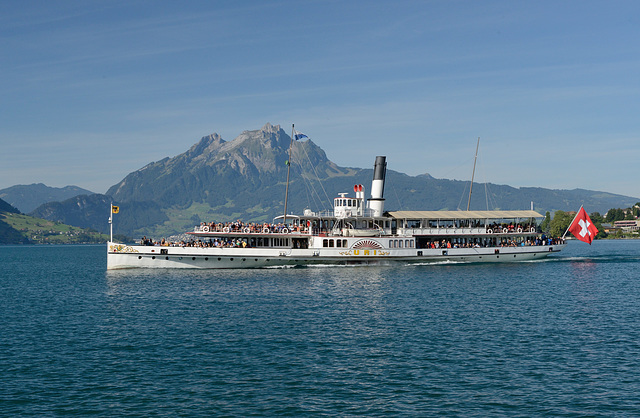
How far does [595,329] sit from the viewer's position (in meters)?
41.6

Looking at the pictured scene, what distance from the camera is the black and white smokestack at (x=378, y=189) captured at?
90875mm

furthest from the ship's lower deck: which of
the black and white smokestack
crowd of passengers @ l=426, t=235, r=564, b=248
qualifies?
the black and white smokestack

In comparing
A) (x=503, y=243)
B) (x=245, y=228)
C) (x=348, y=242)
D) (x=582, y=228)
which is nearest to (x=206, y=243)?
(x=245, y=228)

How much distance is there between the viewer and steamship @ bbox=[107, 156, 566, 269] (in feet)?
268

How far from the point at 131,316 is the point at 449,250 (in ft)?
182

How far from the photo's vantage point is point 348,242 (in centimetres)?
8500

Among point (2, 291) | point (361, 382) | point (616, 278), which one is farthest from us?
point (616, 278)

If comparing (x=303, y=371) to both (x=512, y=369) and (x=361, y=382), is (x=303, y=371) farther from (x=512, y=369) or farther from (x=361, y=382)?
(x=512, y=369)

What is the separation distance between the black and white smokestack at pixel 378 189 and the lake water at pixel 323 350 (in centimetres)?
2600

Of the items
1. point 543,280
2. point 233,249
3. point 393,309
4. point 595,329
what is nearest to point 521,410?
point 595,329

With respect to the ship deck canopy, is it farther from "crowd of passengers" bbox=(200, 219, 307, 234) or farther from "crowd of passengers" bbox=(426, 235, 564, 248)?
"crowd of passengers" bbox=(200, 219, 307, 234)

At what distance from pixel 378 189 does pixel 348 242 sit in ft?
37.9

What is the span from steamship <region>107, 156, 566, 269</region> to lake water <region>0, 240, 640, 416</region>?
1554 centimetres

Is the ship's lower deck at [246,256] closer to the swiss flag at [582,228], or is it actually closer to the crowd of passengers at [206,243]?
the crowd of passengers at [206,243]
